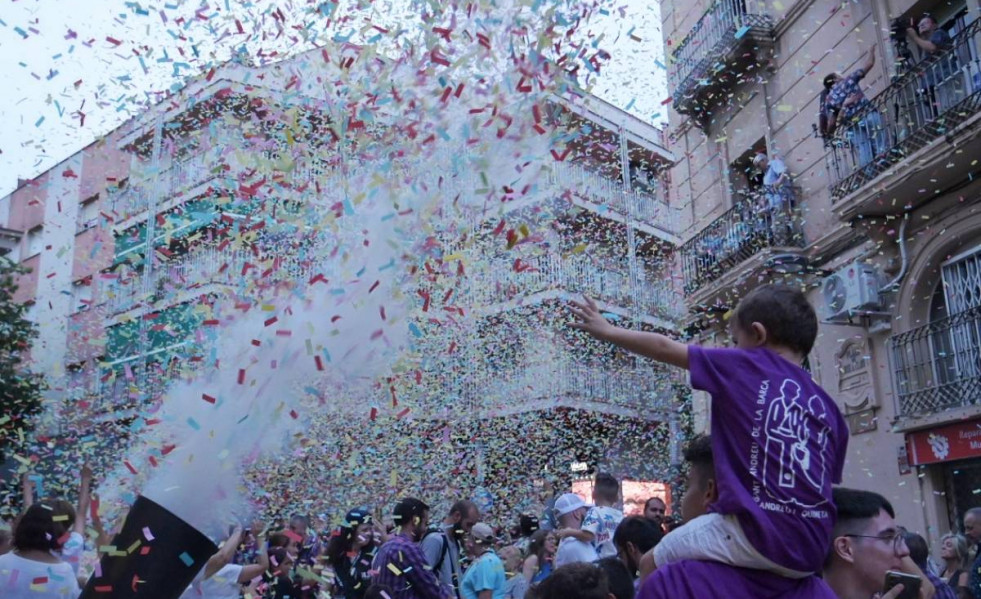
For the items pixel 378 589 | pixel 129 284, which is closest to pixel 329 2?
pixel 378 589

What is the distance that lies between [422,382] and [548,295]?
2936 millimetres

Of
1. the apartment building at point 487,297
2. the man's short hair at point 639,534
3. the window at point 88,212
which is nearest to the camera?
the man's short hair at point 639,534

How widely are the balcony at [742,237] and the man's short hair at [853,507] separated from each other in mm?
10161

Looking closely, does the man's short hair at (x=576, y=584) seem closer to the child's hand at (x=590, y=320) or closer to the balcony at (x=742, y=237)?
the child's hand at (x=590, y=320)

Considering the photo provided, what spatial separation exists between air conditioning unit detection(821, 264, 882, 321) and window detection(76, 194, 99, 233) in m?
19.7

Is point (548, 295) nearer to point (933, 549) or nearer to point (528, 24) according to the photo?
point (933, 549)

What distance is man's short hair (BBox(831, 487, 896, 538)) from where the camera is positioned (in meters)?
2.85

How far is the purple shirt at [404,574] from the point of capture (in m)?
5.57

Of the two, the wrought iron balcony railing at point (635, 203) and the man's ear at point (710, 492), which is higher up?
the wrought iron balcony railing at point (635, 203)

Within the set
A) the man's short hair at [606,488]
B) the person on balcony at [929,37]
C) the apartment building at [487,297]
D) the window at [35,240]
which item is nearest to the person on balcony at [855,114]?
the person on balcony at [929,37]

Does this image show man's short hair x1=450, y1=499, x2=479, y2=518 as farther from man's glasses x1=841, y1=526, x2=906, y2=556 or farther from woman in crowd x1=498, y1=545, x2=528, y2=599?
man's glasses x1=841, y1=526, x2=906, y2=556

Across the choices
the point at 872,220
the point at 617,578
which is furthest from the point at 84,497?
the point at 872,220

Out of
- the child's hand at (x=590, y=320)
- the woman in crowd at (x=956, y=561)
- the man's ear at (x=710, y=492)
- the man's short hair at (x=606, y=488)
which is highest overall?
the child's hand at (x=590, y=320)

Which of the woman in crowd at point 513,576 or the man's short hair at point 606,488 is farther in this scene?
the woman in crowd at point 513,576
